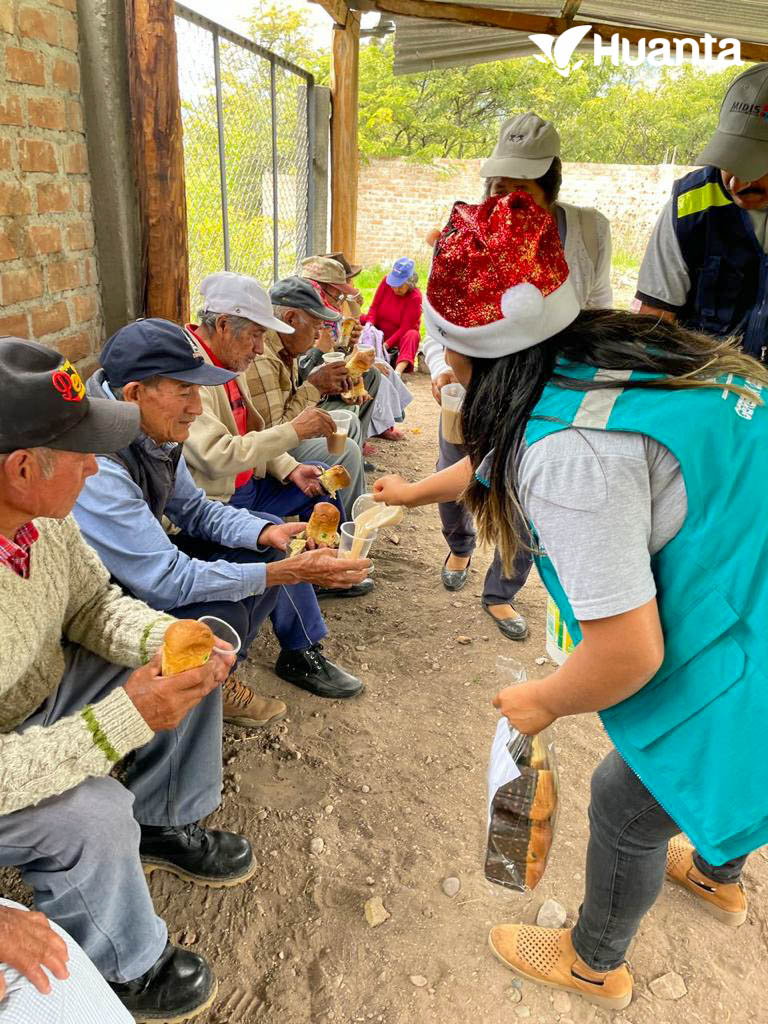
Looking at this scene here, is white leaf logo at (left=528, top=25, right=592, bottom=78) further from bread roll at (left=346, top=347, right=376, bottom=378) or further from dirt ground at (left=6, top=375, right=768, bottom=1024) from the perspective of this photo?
dirt ground at (left=6, top=375, right=768, bottom=1024)

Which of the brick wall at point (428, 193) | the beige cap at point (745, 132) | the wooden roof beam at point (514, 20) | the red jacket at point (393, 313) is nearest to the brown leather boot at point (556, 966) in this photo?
the beige cap at point (745, 132)

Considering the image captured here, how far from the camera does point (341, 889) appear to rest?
214 cm

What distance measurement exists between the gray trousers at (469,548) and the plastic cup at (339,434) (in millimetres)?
507

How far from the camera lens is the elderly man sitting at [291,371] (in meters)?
3.68

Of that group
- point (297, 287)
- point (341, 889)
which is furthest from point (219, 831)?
point (297, 287)

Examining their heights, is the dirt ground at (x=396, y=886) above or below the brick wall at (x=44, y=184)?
below

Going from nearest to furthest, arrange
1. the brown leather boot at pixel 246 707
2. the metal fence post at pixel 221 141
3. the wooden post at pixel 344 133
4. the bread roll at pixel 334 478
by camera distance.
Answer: the brown leather boot at pixel 246 707 < the bread roll at pixel 334 478 < the metal fence post at pixel 221 141 < the wooden post at pixel 344 133

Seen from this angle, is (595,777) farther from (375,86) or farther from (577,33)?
(375,86)

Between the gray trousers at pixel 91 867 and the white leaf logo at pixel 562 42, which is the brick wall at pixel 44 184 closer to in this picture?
the gray trousers at pixel 91 867

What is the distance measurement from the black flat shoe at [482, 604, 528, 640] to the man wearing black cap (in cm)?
206

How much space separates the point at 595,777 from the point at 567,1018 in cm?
74

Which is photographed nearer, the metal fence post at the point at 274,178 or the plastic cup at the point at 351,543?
the plastic cup at the point at 351,543

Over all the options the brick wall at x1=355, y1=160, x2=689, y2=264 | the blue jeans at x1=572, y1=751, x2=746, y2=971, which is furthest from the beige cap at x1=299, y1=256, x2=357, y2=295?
the brick wall at x1=355, y1=160, x2=689, y2=264

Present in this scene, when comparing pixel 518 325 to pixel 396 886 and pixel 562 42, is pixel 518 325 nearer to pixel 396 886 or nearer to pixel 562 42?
pixel 396 886
